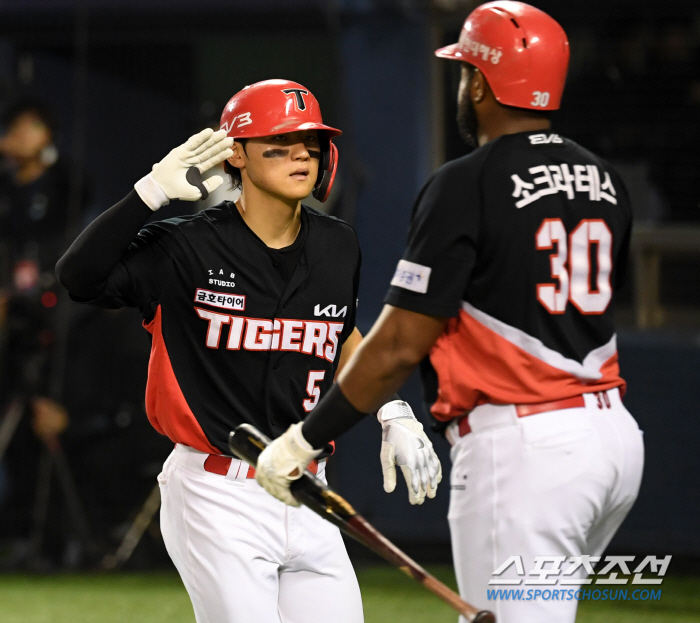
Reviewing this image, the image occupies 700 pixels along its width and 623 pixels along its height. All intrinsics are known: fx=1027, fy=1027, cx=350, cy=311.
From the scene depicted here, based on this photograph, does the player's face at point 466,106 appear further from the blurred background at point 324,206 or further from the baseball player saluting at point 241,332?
the blurred background at point 324,206

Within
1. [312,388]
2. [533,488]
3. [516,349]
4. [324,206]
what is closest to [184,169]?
[312,388]

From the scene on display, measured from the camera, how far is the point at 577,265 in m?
2.09

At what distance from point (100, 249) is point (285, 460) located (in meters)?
0.71

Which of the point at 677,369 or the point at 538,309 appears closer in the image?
the point at 538,309

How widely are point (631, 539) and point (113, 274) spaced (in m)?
4.18

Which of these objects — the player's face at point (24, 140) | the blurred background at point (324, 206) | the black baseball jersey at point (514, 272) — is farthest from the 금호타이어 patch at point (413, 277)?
the player's face at point (24, 140)

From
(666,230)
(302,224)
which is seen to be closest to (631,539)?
(666,230)

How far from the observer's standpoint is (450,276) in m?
2.03

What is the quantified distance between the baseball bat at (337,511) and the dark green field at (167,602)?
8.69ft

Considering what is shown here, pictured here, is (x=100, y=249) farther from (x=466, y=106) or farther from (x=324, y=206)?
(x=324, y=206)

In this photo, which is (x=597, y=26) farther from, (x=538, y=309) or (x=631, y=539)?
(x=538, y=309)

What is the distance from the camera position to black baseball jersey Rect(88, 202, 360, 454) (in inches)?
100.0

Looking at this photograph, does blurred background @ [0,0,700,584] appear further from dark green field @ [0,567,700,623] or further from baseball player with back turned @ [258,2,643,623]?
baseball player with back turned @ [258,2,643,623]

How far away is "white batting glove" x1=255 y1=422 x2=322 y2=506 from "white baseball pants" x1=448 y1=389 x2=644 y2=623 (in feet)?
1.09
